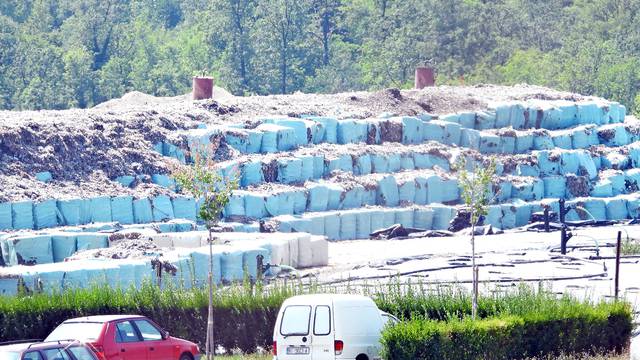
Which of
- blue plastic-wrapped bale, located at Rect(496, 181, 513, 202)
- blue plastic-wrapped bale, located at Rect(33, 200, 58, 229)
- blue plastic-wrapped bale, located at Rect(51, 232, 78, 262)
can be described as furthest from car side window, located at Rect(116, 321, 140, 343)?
blue plastic-wrapped bale, located at Rect(496, 181, 513, 202)

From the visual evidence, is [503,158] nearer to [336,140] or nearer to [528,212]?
[528,212]

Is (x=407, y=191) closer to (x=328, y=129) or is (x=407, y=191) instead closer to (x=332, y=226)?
(x=328, y=129)

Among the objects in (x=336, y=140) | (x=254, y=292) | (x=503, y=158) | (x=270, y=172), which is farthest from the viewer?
(x=503, y=158)

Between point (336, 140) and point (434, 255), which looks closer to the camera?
point (434, 255)

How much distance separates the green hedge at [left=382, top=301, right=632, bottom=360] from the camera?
66.9ft

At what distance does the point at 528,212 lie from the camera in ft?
169

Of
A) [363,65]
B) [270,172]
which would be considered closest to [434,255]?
[270,172]

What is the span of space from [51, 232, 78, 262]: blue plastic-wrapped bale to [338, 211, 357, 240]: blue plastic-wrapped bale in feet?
39.1

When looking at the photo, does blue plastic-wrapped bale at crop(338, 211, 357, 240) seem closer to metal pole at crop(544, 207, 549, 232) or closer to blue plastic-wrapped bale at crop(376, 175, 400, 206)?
blue plastic-wrapped bale at crop(376, 175, 400, 206)

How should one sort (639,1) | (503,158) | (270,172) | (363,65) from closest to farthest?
(270,172), (503,158), (363,65), (639,1)

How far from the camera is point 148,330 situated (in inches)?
822

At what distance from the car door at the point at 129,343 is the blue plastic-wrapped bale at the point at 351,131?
102 feet

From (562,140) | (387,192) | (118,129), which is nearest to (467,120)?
(562,140)

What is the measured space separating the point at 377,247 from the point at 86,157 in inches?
377
